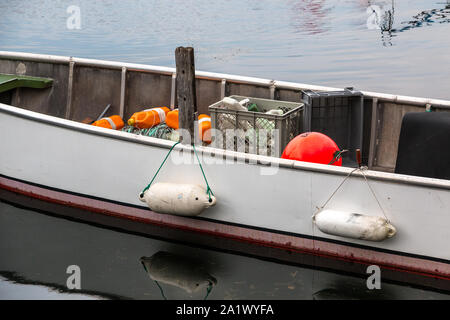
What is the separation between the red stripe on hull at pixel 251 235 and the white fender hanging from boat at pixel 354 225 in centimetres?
36

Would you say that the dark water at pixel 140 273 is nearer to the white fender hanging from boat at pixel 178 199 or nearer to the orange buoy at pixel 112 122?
the white fender hanging from boat at pixel 178 199

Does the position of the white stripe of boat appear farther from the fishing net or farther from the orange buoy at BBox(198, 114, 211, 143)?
the fishing net

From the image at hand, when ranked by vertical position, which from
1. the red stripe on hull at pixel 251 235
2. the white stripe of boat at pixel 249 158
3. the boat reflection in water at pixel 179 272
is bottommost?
the boat reflection in water at pixel 179 272

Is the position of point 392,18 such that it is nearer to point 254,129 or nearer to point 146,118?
point 146,118

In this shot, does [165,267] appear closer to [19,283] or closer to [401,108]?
[19,283]

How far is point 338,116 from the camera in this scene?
312 inches

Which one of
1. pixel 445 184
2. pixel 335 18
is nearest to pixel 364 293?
pixel 445 184

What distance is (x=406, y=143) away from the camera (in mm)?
6875

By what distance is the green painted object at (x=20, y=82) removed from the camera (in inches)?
373

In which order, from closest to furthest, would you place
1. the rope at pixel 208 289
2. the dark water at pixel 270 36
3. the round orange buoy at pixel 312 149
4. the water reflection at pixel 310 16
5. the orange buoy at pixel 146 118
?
the rope at pixel 208 289, the round orange buoy at pixel 312 149, the orange buoy at pixel 146 118, the dark water at pixel 270 36, the water reflection at pixel 310 16

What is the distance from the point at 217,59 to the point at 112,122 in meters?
13.2

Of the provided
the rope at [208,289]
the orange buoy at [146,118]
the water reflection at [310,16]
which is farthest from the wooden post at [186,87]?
the water reflection at [310,16]

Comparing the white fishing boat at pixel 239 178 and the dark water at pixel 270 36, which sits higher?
the dark water at pixel 270 36
